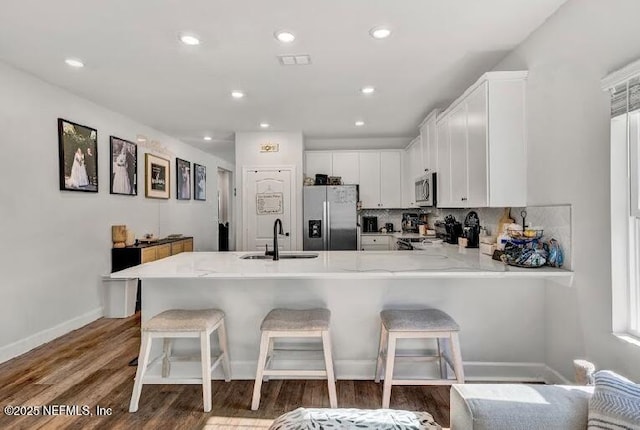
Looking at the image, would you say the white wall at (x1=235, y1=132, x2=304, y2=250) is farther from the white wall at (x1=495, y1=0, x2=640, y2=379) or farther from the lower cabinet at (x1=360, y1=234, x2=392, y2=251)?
the white wall at (x1=495, y1=0, x2=640, y2=379)

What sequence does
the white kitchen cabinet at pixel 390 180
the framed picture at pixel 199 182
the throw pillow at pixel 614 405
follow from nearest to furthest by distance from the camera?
the throw pillow at pixel 614 405 → the white kitchen cabinet at pixel 390 180 → the framed picture at pixel 199 182

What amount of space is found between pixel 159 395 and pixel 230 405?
1.70 feet

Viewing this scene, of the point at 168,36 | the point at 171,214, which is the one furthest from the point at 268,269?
the point at 171,214

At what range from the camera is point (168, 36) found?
2.36 metres

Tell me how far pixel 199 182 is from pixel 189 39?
468 cm

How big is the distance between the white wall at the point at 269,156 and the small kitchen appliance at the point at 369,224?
1371 millimetres

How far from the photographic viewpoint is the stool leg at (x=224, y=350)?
2.31m

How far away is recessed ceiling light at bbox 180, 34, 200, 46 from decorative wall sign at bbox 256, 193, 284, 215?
9.56ft

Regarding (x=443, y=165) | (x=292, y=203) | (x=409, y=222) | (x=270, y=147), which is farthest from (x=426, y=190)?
(x=270, y=147)

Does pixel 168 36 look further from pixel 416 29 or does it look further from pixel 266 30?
pixel 416 29

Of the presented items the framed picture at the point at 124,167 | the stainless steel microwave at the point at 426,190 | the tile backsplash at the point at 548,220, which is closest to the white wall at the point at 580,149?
the tile backsplash at the point at 548,220

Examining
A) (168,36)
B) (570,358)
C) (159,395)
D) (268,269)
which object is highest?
(168,36)

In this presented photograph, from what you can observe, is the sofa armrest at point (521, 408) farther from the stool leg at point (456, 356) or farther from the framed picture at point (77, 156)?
the framed picture at point (77, 156)

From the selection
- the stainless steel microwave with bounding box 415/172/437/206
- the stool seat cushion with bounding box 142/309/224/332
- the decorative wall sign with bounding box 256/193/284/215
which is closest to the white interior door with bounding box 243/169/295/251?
the decorative wall sign with bounding box 256/193/284/215
